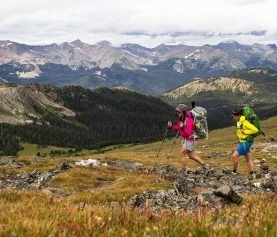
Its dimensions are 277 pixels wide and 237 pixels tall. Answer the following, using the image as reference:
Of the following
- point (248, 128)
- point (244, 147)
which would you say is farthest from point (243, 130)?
point (244, 147)

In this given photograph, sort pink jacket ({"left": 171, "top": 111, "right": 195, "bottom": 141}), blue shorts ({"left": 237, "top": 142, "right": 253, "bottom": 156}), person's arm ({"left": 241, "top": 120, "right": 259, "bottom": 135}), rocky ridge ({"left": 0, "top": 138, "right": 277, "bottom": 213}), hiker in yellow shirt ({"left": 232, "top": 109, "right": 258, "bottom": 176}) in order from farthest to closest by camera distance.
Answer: blue shorts ({"left": 237, "top": 142, "right": 253, "bottom": 156})
hiker in yellow shirt ({"left": 232, "top": 109, "right": 258, "bottom": 176})
person's arm ({"left": 241, "top": 120, "right": 259, "bottom": 135})
pink jacket ({"left": 171, "top": 111, "right": 195, "bottom": 141})
rocky ridge ({"left": 0, "top": 138, "right": 277, "bottom": 213})

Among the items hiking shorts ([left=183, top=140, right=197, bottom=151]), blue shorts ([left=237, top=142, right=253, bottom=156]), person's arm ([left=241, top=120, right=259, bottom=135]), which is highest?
person's arm ([left=241, top=120, right=259, bottom=135])

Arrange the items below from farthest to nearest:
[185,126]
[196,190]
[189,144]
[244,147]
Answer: [244,147]
[189,144]
[185,126]
[196,190]

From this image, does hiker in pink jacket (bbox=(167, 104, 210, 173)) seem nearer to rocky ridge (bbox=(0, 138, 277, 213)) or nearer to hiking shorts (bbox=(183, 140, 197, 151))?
hiking shorts (bbox=(183, 140, 197, 151))

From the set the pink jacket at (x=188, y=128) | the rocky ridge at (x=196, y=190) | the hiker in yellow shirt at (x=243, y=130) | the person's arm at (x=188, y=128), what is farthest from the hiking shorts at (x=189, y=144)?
the hiker in yellow shirt at (x=243, y=130)

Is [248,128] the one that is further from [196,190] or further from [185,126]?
[196,190]

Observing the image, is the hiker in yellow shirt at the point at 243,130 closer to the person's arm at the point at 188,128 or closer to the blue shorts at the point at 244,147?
the blue shorts at the point at 244,147

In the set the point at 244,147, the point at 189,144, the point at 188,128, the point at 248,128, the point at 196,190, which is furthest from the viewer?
the point at 244,147

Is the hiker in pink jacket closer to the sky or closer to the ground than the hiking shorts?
closer to the sky

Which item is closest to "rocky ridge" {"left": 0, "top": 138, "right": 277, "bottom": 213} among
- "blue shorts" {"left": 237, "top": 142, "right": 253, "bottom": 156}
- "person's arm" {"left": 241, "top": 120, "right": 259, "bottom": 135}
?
"blue shorts" {"left": 237, "top": 142, "right": 253, "bottom": 156}

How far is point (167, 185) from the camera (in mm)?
19812

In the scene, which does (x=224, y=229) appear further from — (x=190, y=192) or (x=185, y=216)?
(x=190, y=192)

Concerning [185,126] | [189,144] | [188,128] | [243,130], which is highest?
[185,126]

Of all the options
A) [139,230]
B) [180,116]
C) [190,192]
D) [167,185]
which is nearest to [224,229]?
[139,230]
